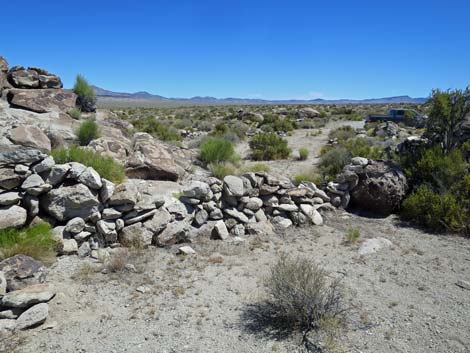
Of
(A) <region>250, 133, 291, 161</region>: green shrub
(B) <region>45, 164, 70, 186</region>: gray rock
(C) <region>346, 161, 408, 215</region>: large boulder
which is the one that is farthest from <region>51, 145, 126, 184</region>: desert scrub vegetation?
(A) <region>250, 133, 291, 161</region>: green shrub

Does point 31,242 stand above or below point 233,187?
below

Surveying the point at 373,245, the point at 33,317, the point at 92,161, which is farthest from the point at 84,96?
the point at 373,245

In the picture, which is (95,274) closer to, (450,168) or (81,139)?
(81,139)

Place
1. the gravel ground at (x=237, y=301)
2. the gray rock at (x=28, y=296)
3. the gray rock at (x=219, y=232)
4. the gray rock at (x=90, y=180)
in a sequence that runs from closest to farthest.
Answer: the gravel ground at (x=237, y=301)
the gray rock at (x=28, y=296)
the gray rock at (x=90, y=180)
the gray rock at (x=219, y=232)

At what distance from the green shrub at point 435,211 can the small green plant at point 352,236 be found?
1606mm

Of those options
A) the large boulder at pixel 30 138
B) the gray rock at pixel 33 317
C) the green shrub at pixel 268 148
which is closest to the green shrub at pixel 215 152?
the green shrub at pixel 268 148

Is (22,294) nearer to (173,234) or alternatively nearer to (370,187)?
(173,234)

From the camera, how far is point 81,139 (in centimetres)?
816

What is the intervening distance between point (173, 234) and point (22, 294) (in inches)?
96.1

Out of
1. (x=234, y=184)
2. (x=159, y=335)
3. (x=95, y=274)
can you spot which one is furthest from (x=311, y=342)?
(x=234, y=184)

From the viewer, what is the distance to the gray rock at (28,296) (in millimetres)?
3555

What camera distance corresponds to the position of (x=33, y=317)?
3523mm

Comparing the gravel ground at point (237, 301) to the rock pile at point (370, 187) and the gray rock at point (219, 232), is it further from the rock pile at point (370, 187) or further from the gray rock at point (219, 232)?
the rock pile at point (370, 187)

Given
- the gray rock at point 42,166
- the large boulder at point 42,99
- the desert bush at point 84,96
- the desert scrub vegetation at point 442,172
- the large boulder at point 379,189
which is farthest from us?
the desert bush at point 84,96
